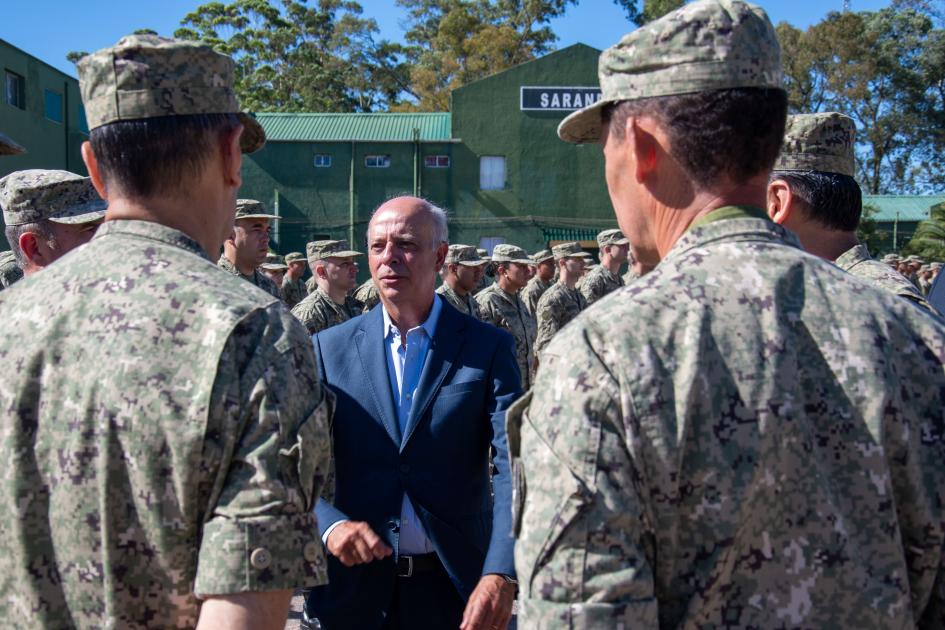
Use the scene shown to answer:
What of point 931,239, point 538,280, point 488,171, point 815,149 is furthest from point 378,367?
point 931,239

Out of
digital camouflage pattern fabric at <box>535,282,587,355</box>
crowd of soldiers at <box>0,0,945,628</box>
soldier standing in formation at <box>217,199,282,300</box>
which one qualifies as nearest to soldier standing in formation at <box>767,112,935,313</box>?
crowd of soldiers at <box>0,0,945,628</box>

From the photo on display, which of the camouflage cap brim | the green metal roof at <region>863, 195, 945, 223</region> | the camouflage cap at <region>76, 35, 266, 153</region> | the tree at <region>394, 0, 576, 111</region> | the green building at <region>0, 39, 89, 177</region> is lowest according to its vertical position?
the camouflage cap brim

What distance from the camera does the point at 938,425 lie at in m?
1.63

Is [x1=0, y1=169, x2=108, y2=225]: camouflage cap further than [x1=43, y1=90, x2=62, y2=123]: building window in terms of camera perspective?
No

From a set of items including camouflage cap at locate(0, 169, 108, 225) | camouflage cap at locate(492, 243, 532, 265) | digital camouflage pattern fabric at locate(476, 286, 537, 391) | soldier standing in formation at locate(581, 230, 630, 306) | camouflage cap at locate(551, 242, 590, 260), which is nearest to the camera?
camouflage cap at locate(0, 169, 108, 225)

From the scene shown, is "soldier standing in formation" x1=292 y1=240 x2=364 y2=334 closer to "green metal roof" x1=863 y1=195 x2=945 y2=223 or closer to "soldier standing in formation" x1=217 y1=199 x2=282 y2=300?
"soldier standing in formation" x1=217 y1=199 x2=282 y2=300

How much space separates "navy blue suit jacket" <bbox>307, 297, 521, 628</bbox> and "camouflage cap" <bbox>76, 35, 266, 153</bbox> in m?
1.45

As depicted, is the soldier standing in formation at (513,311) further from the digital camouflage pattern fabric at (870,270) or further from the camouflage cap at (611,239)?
the digital camouflage pattern fabric at (870,270)

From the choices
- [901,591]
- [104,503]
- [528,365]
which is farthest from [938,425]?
[528,365]

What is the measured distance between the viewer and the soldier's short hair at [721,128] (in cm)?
168

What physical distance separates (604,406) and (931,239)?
34355mm

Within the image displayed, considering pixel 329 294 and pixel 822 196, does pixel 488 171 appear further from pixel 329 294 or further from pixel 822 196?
pixel 822 196

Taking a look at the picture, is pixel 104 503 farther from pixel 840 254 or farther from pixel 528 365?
pixel 528 365

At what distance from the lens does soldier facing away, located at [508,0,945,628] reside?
59.3 inches
